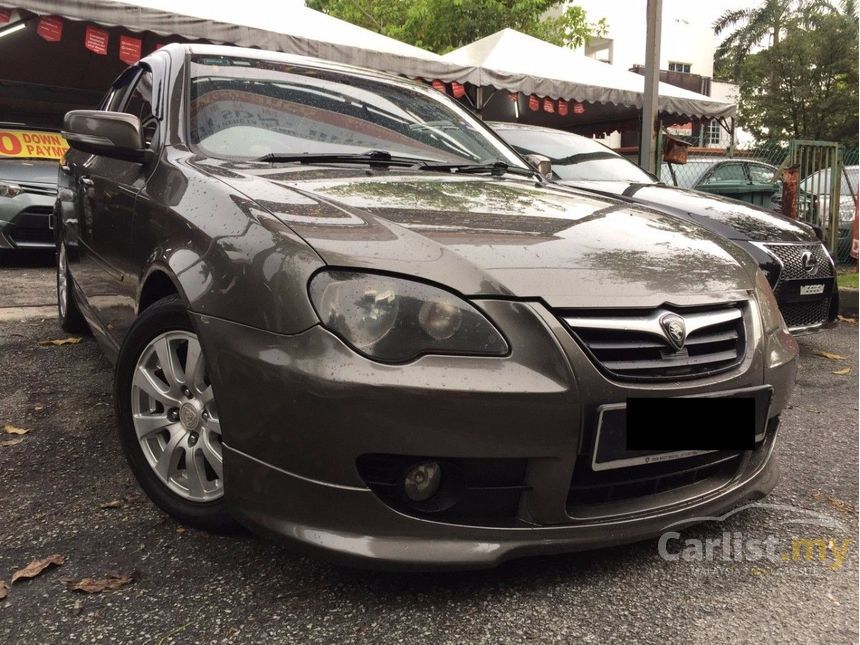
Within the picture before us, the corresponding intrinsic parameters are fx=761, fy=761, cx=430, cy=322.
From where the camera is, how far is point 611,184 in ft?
17.3

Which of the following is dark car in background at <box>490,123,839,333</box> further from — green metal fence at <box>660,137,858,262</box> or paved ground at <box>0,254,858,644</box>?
green metal fence at <box>660,137,858,262</box>

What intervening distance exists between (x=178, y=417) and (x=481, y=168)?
1.45 m

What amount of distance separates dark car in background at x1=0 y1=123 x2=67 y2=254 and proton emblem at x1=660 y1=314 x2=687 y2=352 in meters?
6.69

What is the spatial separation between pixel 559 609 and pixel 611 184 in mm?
4006

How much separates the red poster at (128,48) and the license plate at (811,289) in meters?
5.90

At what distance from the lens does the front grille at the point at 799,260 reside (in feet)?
14.4

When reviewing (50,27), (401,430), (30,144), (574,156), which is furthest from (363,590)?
(30,144)

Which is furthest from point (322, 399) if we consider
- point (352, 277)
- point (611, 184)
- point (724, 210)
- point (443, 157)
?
point (611, 184)

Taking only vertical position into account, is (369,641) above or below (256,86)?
below

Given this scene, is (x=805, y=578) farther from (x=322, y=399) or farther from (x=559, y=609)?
(x=322, y=399)

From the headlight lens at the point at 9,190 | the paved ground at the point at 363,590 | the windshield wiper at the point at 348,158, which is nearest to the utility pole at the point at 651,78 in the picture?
the windshield wiper at the point at 348,158

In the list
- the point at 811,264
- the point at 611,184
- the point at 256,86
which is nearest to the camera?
the point at 256,86

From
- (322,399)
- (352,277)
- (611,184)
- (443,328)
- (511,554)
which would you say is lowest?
(511,554)

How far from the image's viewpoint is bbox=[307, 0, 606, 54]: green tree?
17.6 metres
